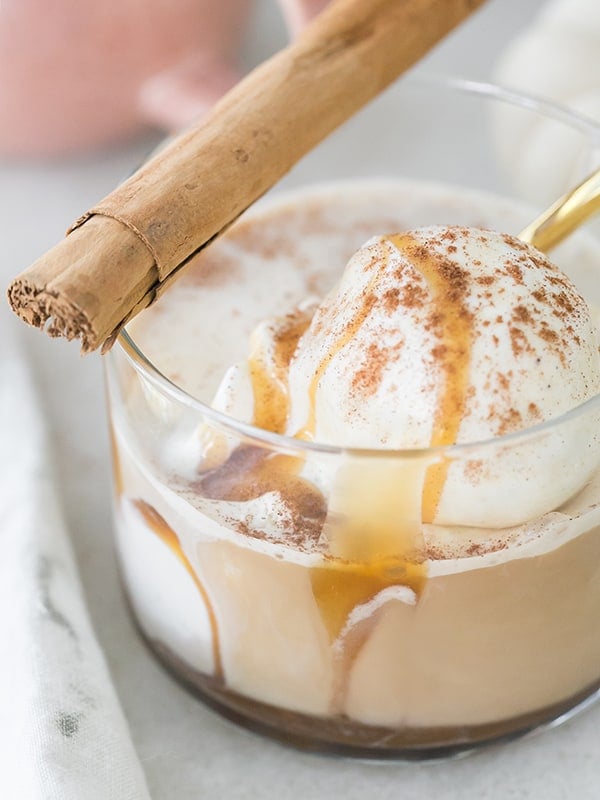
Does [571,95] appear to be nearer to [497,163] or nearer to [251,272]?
[497,163]

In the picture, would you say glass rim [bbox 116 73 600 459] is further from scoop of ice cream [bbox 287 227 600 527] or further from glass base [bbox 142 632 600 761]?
glass base [bbox 142 632 600 761]

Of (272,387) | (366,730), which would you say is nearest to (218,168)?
(272,387)

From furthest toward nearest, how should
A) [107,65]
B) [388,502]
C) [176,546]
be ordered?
1. [107,65]
2. [176,546]
3. [388,502]

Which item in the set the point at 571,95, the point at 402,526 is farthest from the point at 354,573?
the point at 571,95

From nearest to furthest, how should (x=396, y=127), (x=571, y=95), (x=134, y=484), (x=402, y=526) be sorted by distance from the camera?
(x=402, y=526) → (x=134, y=484) → (x=396, y=127) → (x=571, y=95)

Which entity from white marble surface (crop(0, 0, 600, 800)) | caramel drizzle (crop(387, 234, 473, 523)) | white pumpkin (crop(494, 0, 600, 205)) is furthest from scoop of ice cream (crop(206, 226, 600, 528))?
white pumpkin (crop(494, 0, 600, 205))

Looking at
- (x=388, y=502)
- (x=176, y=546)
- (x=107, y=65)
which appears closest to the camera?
(x=388, y=502)

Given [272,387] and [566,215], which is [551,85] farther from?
[272,387]
